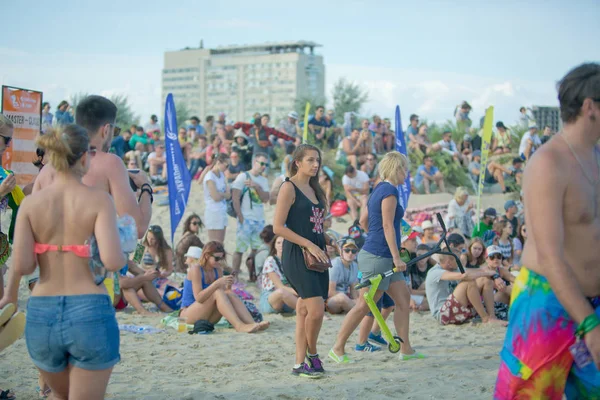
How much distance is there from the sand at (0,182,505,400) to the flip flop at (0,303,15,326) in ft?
4.85

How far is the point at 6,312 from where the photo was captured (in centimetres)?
375

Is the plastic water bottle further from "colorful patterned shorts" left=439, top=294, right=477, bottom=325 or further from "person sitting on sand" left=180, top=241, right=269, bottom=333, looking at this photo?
"colorful patterned shorts" left=439, top=294, right=477, bottom=325

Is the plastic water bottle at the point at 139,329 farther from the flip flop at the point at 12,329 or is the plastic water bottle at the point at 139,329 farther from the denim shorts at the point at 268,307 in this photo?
the flip flop at the point at 12,329

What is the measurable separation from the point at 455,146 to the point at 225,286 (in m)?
12.2

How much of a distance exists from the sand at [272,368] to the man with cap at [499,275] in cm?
65

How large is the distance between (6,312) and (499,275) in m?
6.46

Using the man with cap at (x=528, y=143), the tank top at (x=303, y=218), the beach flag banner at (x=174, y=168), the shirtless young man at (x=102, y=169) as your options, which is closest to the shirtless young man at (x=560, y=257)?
→ the shirtless young man at (x=102, y=169)

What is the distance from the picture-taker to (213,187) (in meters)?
11.6

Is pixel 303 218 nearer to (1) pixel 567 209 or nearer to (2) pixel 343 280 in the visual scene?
(1) pixel 567 209

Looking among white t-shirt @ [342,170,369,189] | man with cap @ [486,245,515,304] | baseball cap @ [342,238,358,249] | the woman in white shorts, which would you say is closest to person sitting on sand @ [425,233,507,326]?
man with cap @ [486,245,515,304]

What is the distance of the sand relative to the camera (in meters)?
5.27

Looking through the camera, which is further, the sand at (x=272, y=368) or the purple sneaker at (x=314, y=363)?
the purple sneaker at (x=314, y=363)

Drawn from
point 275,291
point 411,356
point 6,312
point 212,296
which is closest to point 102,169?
point 6,312

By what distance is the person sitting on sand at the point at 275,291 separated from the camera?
351 inches
